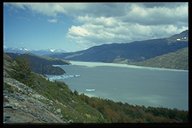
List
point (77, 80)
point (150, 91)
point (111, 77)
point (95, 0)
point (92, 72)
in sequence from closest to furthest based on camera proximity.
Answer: point (95, 0) → point (77, 80) → point (92, 72) → point (150, 91) → point (111, 77)

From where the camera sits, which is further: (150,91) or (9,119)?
(150,91)

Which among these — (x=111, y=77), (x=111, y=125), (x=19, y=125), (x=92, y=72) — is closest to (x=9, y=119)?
(x=19, y=125)

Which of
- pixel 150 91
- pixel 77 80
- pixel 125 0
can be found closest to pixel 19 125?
pixel 125 0

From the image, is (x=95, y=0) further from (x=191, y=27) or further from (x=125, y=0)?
(x=191, y=27)

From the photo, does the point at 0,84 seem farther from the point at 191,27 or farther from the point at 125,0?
the point at 191,27

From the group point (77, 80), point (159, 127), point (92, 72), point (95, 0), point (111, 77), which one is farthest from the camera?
point (111, 77)

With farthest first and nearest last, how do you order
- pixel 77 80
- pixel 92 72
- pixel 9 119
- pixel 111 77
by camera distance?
pixel 111 77
pixel 92 72
pixel 77 80
pixel 9 119

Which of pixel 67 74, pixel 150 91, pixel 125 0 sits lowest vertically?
pixel 150 91

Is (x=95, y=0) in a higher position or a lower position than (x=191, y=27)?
higher

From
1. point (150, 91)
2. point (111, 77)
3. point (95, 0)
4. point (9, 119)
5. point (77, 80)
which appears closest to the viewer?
point (95, 0)
